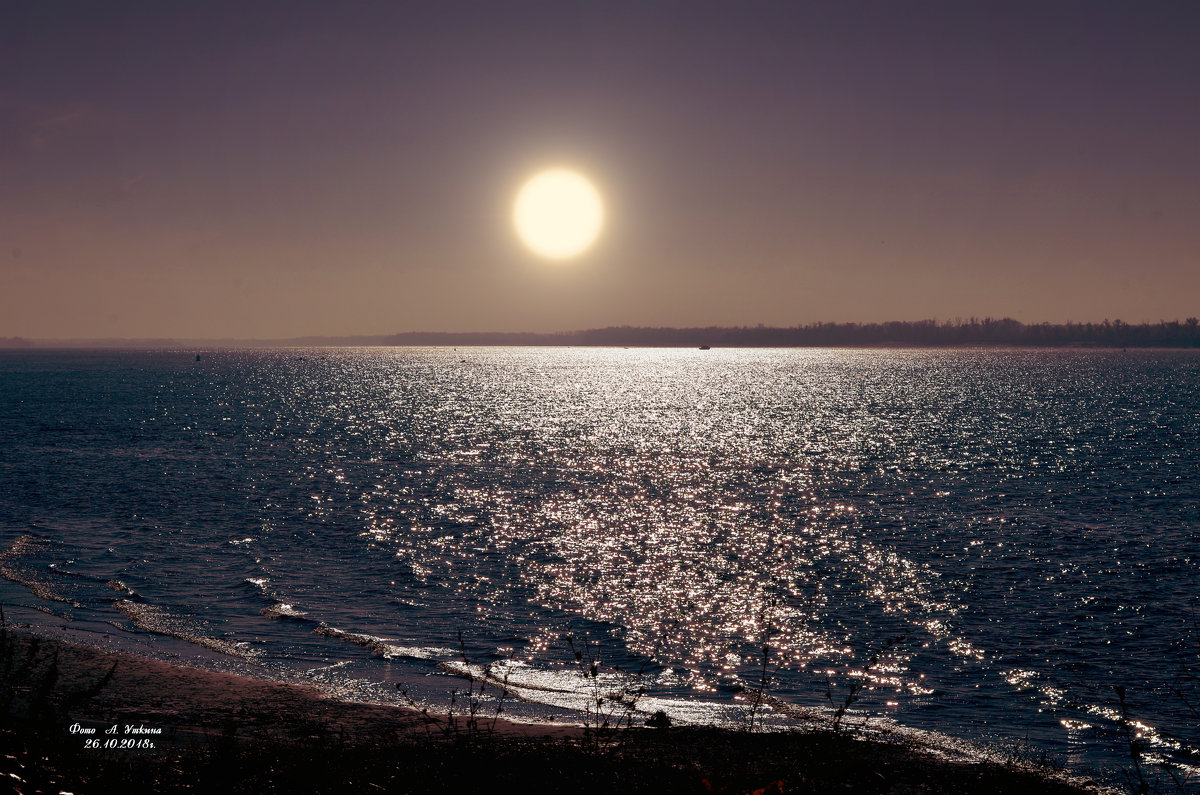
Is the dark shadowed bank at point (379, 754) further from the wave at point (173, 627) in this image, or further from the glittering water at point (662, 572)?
the wave at point (173, 627)

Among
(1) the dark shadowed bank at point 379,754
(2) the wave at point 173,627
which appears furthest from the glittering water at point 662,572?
(1) the dark shadowed bank at point 379,754

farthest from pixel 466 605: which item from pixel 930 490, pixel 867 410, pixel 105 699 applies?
pixel 867 410

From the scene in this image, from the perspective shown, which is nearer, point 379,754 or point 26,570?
point 379,754

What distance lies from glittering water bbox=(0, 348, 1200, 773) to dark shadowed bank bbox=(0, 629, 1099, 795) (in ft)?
6.94

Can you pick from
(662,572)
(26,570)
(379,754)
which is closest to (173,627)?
(26,570)

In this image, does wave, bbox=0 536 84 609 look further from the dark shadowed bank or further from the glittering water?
the dark shadowed bank

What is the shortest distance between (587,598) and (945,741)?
1325 cm

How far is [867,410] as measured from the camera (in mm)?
124625

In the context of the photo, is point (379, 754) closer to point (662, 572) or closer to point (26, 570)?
point (662, 572)

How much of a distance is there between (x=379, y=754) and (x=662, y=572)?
19.0 meters

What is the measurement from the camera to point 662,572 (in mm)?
31391

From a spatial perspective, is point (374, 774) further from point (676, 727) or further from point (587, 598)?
point (587, 598)

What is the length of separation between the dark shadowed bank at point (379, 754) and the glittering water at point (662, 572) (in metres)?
2.11

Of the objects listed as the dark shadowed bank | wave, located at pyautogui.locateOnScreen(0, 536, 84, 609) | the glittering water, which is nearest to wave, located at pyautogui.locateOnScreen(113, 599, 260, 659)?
the glittering water
